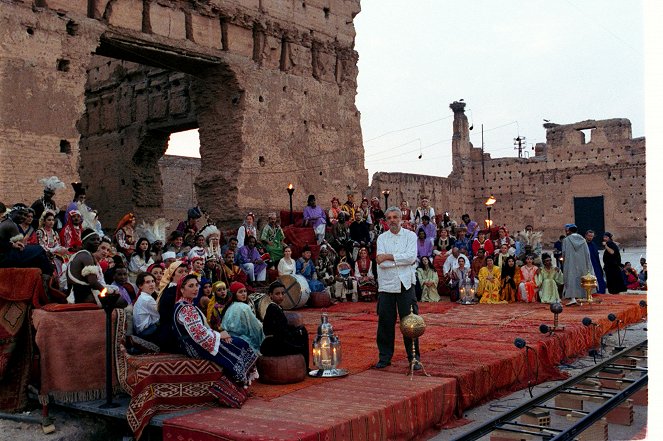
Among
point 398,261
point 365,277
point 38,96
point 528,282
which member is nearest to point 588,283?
point 528,282

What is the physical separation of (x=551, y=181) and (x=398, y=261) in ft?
87.5

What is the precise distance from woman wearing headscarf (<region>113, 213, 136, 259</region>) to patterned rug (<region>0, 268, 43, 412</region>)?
15.4ft

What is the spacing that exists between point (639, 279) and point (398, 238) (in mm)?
10742

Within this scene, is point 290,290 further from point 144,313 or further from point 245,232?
point 144,313

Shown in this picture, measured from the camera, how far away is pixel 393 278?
6.50 meters

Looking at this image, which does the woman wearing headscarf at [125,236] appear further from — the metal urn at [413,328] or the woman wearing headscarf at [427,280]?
the metal urn at [413,328]

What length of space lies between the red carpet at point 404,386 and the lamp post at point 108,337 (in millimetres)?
981

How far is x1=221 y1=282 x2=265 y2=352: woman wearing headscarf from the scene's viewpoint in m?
6.36

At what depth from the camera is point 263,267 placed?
12.5 metres

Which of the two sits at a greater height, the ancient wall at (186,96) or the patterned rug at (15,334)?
the ancient wall at (186,96)

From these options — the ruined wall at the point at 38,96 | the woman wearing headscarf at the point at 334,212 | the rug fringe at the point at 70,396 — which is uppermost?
the ruined wall at the point at 38,96

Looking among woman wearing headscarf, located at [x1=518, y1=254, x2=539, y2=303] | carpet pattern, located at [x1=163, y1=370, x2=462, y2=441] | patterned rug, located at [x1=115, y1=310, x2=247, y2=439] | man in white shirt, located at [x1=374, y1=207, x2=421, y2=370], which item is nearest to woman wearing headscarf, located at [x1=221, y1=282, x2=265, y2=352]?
carpet pattern, located at [x1=163, y1=370, x2=462, y2=441]

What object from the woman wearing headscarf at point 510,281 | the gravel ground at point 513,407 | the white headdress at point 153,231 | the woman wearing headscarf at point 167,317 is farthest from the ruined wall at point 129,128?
the gravel ground at point 513,407

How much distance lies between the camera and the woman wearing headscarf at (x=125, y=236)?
10617 mm
